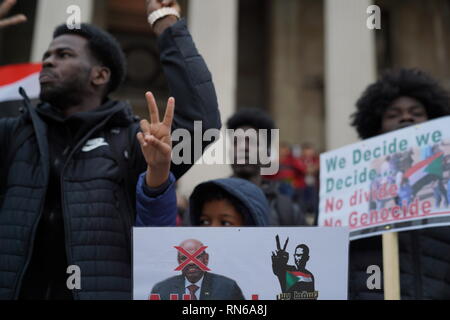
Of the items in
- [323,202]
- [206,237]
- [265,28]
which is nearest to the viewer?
[206,237]

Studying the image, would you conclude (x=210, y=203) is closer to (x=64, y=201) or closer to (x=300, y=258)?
(x=64, y=201)

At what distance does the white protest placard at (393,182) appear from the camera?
2643 mm

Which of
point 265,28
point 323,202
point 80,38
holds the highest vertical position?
point 265,28

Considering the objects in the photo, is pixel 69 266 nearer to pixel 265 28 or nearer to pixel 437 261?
pixel 437 261

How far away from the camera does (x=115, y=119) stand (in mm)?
2658

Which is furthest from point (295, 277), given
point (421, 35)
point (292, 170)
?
point (421, 35)

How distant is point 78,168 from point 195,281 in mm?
922

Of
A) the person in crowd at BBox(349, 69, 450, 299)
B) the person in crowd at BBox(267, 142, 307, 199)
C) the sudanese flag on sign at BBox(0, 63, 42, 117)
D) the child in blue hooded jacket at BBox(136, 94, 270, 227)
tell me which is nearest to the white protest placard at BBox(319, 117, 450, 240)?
the person in crowd at BBox(349, 69, 450, 299)

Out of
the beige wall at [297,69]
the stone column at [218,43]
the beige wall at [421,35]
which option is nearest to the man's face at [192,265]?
the stone column at [218,43]

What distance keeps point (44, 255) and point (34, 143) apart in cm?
56

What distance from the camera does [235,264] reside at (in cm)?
187

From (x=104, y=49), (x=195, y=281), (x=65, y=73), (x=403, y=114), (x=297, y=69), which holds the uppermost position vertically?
(x=297, y=69)

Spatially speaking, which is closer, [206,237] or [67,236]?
[206,237]
